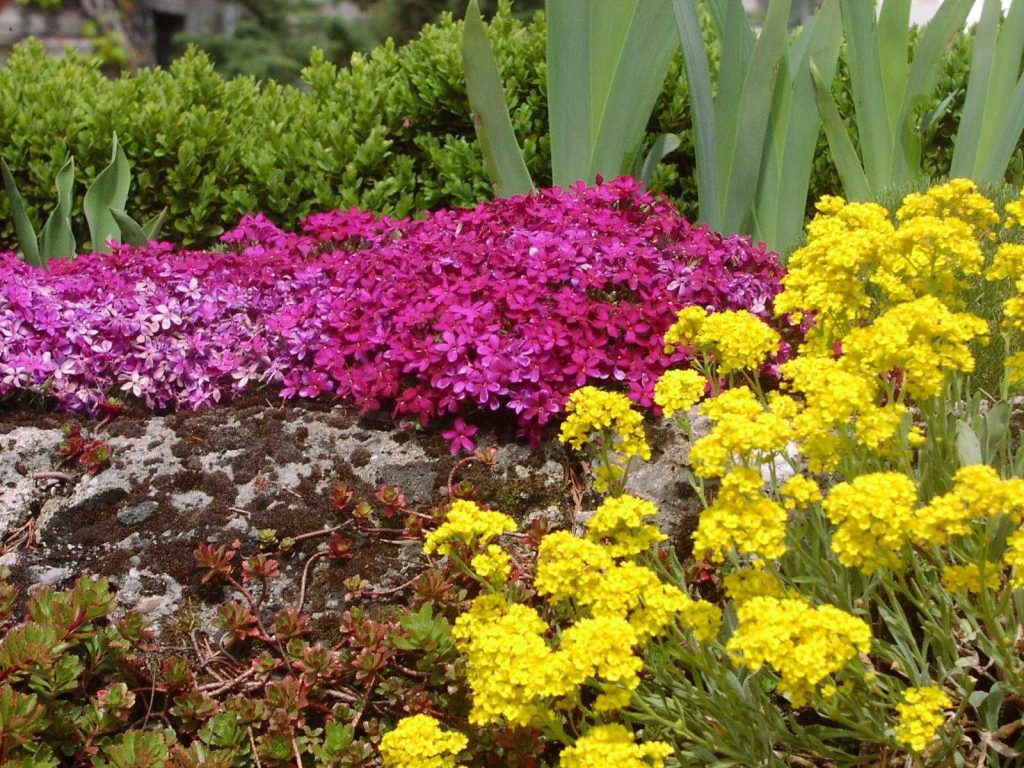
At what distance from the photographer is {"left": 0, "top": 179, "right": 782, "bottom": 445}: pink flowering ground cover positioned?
2.98 metres

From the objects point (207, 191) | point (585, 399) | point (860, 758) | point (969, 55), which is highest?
point (969, 55)

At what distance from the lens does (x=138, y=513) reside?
9.35ft

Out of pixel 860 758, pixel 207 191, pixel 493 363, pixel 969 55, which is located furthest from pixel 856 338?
pixel 969 55

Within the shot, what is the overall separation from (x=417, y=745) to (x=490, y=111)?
9.34 feet

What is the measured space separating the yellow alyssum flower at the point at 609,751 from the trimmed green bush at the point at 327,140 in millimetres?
3675

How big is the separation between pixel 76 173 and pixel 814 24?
3.60 m

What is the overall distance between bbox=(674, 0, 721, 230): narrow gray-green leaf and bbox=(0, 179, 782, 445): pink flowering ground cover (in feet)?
1.41

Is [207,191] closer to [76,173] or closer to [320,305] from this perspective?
[76,173]

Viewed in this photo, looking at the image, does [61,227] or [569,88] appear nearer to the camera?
[569,88]

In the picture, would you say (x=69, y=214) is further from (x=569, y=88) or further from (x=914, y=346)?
(x=914, y=346)

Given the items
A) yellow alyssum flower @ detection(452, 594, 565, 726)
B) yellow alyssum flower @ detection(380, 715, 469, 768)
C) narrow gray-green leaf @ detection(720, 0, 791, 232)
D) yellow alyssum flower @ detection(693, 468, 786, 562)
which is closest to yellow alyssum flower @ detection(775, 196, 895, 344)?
yellow alyssum flower @ detection(693, 468, 786, 562)

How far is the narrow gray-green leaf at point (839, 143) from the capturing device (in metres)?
3.95

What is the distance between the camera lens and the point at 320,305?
329cm

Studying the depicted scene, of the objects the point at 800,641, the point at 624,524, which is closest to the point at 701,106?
the point at 624,524
